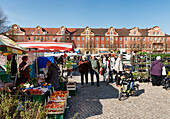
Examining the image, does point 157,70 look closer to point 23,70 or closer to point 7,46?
point 23,70

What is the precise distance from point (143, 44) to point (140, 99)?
165 ft

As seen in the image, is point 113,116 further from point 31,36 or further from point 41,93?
point 31,36

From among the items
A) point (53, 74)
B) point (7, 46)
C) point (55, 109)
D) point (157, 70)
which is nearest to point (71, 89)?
point (53, 74)

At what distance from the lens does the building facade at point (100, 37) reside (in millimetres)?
50906

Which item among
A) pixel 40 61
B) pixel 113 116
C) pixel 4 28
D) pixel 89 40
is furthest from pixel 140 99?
pixel 89 40

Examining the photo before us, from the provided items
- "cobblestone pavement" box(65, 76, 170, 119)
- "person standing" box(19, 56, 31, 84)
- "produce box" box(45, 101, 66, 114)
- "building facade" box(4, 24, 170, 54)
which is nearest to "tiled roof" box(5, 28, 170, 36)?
"building facade" box(4, 24, 170, 54)

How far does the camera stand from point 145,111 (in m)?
4.82

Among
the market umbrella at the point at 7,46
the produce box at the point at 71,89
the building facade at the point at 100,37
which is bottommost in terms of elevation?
the produce box at the point at 71,89

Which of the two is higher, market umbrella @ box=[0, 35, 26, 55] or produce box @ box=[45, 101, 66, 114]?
market umbrella @ box=[0, 35, 26, 55]

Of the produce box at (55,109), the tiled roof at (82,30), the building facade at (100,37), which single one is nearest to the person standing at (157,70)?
the produce box at (55,109)

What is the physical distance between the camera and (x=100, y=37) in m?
52.3

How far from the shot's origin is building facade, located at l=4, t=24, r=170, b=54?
50.9 metres

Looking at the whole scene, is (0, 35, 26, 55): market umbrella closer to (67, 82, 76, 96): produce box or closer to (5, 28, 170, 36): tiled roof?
(67, 82, 76, 96): produce box

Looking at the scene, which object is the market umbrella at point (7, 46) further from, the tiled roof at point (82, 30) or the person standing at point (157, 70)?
the tiled roof at point (82, 30)
